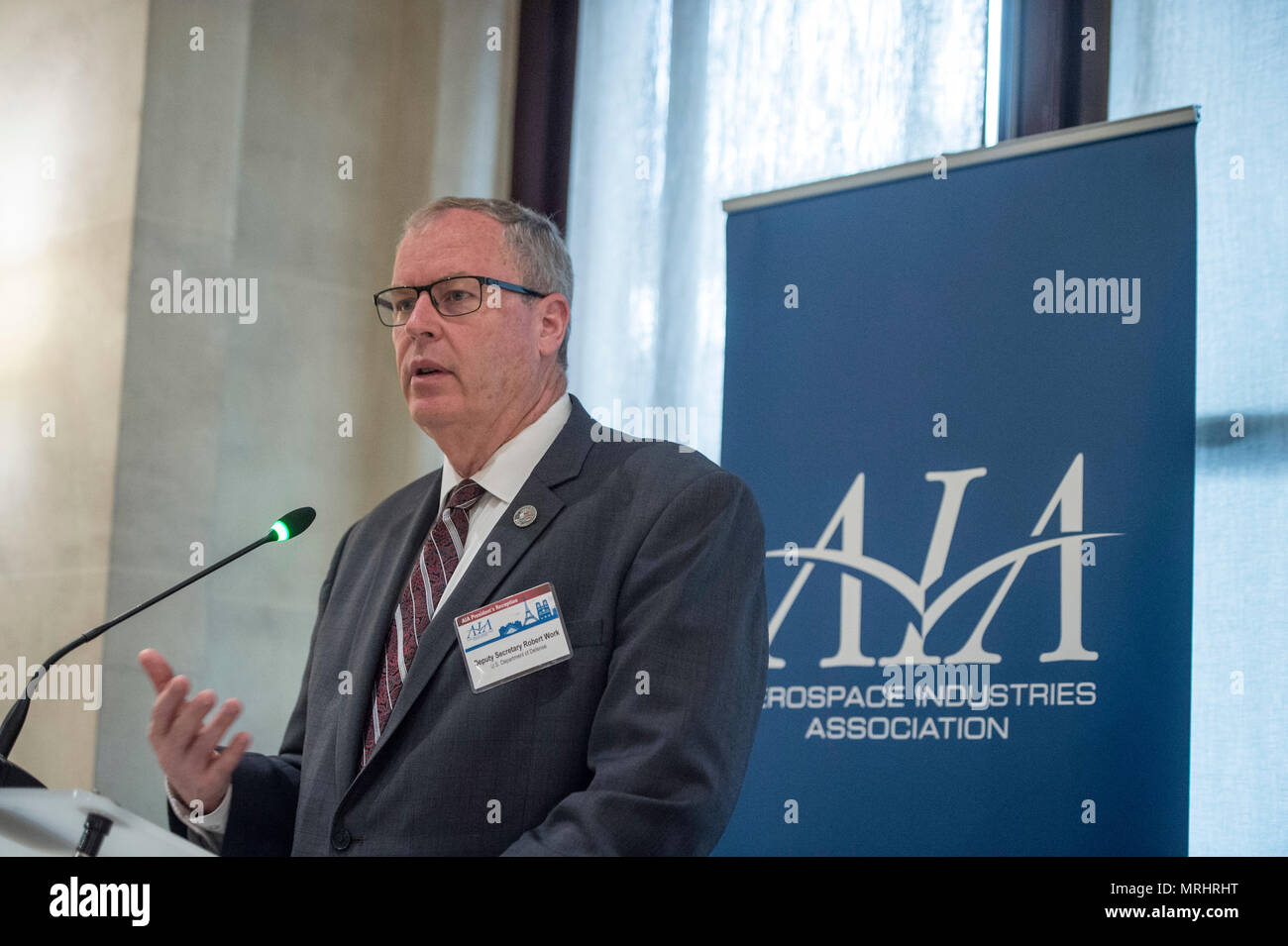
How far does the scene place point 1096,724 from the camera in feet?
8.65

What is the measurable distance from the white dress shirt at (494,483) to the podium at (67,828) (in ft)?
1.94

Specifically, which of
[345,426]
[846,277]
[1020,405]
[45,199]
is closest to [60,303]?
[45,199]

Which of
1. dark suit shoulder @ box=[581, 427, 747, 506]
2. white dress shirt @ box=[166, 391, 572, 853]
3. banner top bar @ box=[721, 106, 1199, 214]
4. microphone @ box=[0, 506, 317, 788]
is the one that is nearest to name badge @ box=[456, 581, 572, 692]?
white dress shirt @ box=[166, 391, 572, 853]

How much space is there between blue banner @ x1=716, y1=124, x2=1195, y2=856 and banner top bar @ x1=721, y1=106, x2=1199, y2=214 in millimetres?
20

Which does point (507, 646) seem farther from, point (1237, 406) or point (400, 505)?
point (1237, 406)

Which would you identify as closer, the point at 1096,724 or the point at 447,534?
the point at 447,534

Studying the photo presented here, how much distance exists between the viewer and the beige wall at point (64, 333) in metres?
3.90

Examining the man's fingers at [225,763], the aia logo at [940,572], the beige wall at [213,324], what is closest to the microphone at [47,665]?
the man's fingers at [225,763]

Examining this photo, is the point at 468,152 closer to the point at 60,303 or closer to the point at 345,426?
the point at 345,426

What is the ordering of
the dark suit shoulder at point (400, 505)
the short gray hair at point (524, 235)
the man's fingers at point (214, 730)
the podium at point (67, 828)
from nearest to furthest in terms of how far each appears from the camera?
the podium at point (67, 828)
the man's fingers at point (214, 730)
the short gray hair at point (524, 235)
the dark suit shoulder at point (400, 505)

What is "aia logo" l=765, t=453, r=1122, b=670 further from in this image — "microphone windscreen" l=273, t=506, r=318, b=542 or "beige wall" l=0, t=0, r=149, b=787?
"beige wall" l=0, t=0, r=149, b=787

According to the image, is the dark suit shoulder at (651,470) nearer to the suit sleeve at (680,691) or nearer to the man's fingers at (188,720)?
the suit sleeve at (680,691)

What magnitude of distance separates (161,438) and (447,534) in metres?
2.09

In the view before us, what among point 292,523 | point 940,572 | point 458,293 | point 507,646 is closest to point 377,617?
point 292,523
